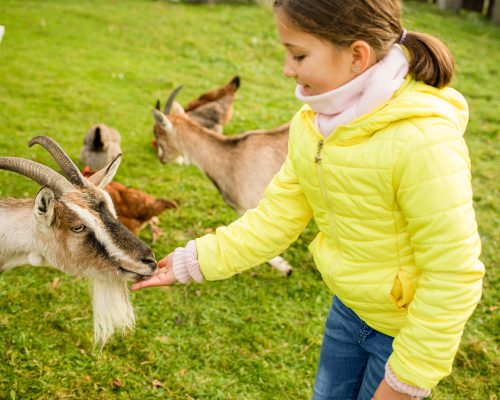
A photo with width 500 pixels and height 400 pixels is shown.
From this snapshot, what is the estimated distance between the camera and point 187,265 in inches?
82.0

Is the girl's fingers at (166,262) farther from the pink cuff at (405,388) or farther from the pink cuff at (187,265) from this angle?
the pink cuff at (405,388)

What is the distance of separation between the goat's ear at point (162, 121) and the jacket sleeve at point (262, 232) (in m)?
2.92

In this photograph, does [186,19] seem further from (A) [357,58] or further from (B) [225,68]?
(A) [357,58]

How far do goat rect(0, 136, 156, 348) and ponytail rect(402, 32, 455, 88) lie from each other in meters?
1.43

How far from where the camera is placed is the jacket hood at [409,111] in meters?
1.49

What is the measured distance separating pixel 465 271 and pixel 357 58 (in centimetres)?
66

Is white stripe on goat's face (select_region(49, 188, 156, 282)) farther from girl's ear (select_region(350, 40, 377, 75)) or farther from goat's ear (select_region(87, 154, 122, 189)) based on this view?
girl's ear (select_region(350, 40, 377, 75))

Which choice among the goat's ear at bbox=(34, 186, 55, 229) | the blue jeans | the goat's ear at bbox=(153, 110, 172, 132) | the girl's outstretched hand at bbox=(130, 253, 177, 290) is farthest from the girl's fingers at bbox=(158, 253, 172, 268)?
the goat's ear at bbox=(153, 110, 172, 132)

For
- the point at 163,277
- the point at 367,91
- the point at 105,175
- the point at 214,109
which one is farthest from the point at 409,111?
the point at 214,109

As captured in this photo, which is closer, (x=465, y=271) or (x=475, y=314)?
(x=465, y=271)

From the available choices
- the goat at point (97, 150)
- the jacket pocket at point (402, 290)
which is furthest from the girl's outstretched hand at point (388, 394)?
the goat at point (97, 150)

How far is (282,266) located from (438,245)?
2.91 m

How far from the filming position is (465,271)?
143cm

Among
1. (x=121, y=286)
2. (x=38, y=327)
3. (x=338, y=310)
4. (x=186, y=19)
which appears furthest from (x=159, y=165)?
(x=186, y=19)
